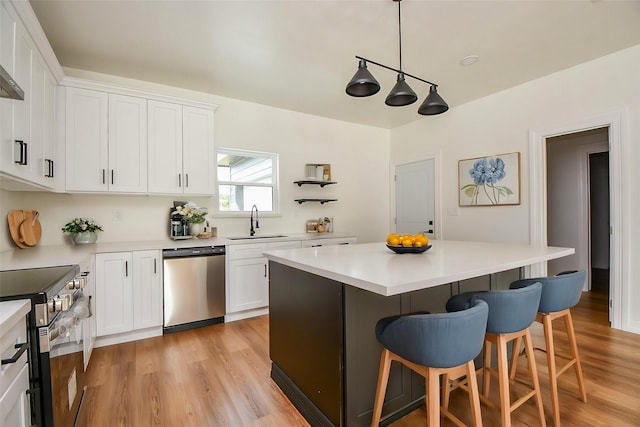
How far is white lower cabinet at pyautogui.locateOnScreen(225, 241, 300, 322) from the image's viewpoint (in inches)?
132

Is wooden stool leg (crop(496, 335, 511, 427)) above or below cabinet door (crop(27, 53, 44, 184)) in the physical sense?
below

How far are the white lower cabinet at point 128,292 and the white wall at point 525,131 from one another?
402 centimetres

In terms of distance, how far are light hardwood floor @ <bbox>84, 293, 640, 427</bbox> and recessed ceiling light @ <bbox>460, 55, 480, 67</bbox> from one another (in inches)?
111

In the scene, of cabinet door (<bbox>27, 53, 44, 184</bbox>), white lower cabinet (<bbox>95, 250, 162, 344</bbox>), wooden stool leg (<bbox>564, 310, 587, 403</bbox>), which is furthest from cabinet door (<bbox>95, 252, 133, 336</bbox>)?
wooden stool leg (<bbox>564, 310, 587, 403</bbox>)

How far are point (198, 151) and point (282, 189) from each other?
133 cm

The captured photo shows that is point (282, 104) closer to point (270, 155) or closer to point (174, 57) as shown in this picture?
point (270, 155)

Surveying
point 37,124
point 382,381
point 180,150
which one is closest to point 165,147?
point 180,150

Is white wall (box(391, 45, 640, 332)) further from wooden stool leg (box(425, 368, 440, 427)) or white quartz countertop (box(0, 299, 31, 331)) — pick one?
white quartz countertop (box(0, 299, 31, 331))

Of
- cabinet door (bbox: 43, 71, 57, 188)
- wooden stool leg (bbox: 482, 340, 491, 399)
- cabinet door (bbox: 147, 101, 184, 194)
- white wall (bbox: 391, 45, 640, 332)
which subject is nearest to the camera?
wooden stool leg (bbox: 482, 340, 491, 399)

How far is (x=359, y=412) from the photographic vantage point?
153 centimetres

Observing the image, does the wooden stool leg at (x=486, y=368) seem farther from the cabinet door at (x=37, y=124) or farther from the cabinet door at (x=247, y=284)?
the cabinet door at (x=37, y=124)

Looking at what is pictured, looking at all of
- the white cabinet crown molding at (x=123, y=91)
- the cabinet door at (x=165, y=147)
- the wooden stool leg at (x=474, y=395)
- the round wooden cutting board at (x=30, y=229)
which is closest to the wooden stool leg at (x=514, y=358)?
the wooden stool leg at (x=474, y=395)

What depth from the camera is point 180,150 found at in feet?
10.9

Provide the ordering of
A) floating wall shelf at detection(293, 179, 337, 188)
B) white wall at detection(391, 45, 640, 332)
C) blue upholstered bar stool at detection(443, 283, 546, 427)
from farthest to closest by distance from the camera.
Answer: floating wall shelf at detection(293, 179, 337, 188)
white wall at detection(391, 45, 640, 332)
blue upholstered bar stool at detection(443, 283, 546, 427)
